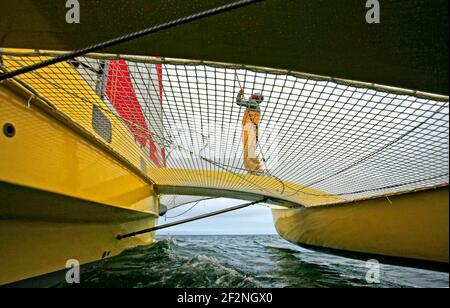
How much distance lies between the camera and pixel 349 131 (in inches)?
80.4

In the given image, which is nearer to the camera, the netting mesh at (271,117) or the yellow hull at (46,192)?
the yellow hull at (46,192)

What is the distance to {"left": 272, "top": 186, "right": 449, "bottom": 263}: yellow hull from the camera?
1.53m

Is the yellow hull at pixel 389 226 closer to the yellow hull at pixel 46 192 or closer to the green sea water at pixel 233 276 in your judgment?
the green sea water at pixel 233 276

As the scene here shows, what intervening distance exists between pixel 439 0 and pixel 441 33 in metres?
0.15

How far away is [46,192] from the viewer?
140 centimetres

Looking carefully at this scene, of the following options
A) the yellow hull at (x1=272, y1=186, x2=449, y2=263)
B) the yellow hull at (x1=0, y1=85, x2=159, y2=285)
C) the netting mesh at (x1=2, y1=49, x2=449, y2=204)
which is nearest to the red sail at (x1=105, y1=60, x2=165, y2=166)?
the netting mesh at (x1=2, y1=49, x2=449, y2=204)

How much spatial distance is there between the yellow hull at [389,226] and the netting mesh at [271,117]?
9.7 inches

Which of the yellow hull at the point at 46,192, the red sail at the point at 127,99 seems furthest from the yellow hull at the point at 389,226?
the yellow hull at the point at 46,192

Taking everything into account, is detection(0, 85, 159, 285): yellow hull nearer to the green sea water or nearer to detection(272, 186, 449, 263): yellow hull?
the green sea water

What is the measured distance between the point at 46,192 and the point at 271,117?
1.56m

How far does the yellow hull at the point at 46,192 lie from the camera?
4.18 ft

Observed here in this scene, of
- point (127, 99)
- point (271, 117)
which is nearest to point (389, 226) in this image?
point (271, 117)
